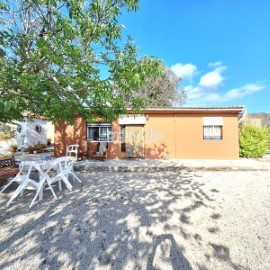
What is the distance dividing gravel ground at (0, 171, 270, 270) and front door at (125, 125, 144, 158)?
22.5 feet

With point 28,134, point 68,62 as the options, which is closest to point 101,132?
point 68,62

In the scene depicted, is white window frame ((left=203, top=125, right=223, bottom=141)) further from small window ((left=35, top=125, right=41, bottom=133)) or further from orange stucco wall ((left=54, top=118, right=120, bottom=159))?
small window ((left=35, top=125, right=41, bottom=133))

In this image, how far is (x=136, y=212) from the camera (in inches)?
169

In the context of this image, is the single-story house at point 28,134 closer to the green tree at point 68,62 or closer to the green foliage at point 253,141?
the green tree at point 68,62

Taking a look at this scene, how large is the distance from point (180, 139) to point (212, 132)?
6.89ft

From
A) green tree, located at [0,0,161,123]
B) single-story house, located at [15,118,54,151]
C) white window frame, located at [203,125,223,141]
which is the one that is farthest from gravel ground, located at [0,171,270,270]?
single-story house, located at [15,118,54,151]

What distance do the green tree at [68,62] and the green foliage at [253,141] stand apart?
10725 millimetres

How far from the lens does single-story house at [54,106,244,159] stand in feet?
40.6

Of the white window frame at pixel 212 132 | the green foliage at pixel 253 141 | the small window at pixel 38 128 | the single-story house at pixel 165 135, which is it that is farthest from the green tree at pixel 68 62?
the small window at pixel 38 128

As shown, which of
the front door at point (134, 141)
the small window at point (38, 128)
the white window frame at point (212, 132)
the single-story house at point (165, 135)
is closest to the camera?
the single-story house at point (165, 135)

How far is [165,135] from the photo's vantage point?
12.6 metres

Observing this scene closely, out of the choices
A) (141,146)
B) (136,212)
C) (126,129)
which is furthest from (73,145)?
(136,212)

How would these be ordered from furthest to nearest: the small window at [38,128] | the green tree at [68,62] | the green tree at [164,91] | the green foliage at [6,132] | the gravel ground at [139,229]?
the green tree at [164,91] → the small window at [38,128] → the green foliage at [6,132] → the green tree at [68,62] → the gravel ground at [139,229]

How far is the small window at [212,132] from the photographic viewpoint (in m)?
12.6
